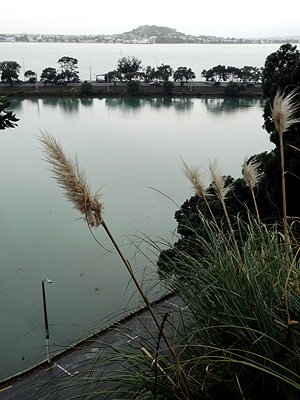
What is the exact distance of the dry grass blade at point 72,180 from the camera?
1.62 metres

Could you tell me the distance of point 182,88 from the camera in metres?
41.6

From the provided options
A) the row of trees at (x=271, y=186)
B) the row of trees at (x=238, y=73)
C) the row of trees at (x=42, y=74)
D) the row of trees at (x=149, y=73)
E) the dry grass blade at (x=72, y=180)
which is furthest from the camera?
the row of trees at (x=238, y=73)

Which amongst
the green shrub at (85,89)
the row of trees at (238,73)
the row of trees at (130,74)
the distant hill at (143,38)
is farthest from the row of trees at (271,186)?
the distant hill at (143,38)

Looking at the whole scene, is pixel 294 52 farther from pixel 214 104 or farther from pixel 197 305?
pixel 214 104

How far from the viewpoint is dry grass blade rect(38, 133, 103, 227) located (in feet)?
5.33

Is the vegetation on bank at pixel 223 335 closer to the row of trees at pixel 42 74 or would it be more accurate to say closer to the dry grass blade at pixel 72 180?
the dry grass blade at pixel 72 180

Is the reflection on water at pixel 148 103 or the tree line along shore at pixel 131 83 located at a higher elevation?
the tree line along shore at pixel 131 83

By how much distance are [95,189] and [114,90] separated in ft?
83.3

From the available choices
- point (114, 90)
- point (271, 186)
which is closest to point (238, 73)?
point (114, 90)

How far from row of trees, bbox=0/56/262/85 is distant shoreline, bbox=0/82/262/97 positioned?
0.70 meters

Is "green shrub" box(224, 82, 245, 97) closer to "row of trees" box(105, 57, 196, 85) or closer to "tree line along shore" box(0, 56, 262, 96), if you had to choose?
"tree line along shore" box(0, 56, 262, 96)

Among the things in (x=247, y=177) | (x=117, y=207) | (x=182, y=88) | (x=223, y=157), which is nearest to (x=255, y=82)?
(x=182, y=88)

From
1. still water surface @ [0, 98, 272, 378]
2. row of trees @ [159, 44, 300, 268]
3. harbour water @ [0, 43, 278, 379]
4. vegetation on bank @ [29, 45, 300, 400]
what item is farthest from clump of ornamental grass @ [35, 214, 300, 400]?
row of trees @ [159, 44, 300, 268]

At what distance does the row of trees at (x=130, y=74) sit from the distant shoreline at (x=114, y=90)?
70 cm
